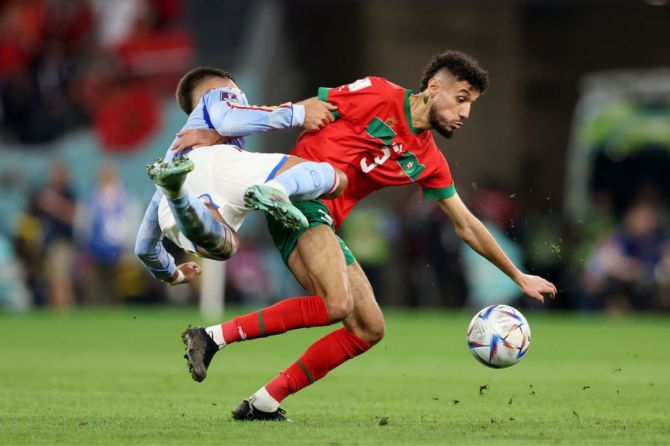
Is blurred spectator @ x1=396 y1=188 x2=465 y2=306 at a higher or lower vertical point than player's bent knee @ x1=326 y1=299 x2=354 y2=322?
higher

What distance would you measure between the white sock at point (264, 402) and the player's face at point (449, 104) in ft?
6.13

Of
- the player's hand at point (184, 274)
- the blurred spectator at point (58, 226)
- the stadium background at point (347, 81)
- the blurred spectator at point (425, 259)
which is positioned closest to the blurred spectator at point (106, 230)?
the stadium background at point (347, 81)

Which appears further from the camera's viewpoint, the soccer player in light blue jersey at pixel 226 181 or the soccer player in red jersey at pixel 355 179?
the soccer player in red jersey at pixel 355 179

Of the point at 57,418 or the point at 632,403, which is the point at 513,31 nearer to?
the point at 632,403

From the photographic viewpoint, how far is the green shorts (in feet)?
26.2

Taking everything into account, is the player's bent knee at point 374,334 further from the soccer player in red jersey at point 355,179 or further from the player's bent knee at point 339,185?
the player's bent knee at point 339,185

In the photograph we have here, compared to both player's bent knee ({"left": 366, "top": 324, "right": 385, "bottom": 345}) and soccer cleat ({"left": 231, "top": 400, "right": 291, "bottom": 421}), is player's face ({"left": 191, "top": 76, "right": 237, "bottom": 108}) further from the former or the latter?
soccer cleat ({"left": 231, "top": 400, "right": 291, "bottom": 421})

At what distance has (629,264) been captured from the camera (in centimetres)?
1938

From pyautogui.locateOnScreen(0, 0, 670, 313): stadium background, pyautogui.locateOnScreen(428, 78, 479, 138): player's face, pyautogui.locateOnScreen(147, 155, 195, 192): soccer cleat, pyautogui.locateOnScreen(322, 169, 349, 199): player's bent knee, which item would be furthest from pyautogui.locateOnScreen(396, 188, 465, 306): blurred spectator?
pyautogui.locateOnScreen(147, 155, 195, 192): soccer cleat

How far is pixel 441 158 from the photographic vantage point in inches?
337

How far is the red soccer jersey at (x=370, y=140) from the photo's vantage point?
8.25m

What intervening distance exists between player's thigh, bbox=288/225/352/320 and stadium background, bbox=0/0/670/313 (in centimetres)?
1197

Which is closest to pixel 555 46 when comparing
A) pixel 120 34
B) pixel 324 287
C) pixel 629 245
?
pixel 629 245

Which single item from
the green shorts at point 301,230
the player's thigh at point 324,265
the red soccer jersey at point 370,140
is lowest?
the player's thigh at point 324,265
